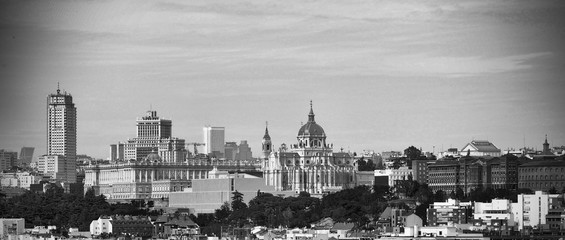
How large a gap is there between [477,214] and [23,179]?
72.1 m

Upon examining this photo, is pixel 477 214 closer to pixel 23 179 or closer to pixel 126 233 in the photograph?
pixel 126 233

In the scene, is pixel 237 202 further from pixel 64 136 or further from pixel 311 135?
pixel 64 136

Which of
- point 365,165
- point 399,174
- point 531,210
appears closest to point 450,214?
point 531,210

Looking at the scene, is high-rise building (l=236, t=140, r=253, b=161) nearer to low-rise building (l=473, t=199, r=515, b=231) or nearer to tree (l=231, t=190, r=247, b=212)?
tree (l=231, t=190, r=247, b=212)

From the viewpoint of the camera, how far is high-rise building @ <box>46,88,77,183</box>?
141038mm

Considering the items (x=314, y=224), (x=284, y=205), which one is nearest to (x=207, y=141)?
(x=284, y=205)

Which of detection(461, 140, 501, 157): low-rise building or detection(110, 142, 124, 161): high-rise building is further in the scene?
detection(110, 142, 124, 161): high-rise building

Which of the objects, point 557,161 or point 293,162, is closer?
point 557,161

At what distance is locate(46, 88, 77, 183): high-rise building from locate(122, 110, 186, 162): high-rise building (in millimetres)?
4183

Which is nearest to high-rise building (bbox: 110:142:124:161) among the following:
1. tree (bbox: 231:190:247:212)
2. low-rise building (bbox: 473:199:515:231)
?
tree (bbox: 231:190:247:212)

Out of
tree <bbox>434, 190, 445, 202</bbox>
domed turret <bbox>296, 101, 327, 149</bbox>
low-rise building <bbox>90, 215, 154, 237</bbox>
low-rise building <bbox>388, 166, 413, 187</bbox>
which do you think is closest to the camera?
low-rise building <bbox>90, 215, 154, 237</bbox>

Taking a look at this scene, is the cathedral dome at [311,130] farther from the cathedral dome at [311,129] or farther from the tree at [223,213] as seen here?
the tree at [223,213]

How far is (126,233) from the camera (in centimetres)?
8088

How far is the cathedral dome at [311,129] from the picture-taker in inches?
4432
